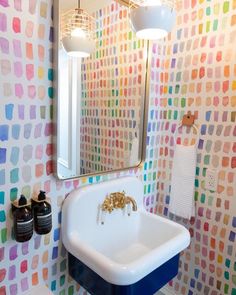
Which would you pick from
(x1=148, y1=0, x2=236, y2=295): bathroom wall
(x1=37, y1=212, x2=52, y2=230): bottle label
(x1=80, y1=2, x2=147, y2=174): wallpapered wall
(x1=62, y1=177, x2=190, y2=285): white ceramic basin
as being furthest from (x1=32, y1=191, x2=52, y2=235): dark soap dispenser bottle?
(x1=148, y1=0, x2=236, y2=295): bathroom wall

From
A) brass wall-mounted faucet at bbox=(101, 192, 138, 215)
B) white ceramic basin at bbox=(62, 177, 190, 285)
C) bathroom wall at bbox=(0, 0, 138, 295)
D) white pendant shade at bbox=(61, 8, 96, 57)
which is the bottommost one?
white ceramic basin at bbox=(62, 177, 190, 285)

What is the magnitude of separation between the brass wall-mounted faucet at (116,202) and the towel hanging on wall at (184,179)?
1.31 feet

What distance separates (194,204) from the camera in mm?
1498

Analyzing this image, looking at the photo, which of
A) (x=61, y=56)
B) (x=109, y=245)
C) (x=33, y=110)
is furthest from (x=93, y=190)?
(x=61, y=56)

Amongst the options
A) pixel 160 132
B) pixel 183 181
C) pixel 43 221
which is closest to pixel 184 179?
pixel 183 181

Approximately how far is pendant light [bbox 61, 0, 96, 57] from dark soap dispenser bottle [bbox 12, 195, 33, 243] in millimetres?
679

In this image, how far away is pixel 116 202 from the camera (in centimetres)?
127

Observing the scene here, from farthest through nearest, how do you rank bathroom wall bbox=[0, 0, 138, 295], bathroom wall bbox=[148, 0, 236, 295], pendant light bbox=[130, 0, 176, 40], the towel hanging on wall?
the towel hanging on wall < bathroom wall bbox=[148, 0, 236, 295] < pendant light bbox=[130, 0, 176, 40] < bathroom wall bbox=[0, 0, 138, 295]

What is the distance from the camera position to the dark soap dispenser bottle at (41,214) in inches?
37.7

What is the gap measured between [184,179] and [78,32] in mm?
1047

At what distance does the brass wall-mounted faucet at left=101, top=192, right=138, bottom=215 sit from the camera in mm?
1234

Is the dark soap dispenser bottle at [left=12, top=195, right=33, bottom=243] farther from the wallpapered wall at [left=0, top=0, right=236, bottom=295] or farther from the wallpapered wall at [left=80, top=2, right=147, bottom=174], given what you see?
the wallpapered wall at [left=80, top=2, right=147, bottom=174]

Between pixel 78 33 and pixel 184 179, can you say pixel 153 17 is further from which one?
pixel 184 179

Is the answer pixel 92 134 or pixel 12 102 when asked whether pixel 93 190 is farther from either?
pixel 12 102
